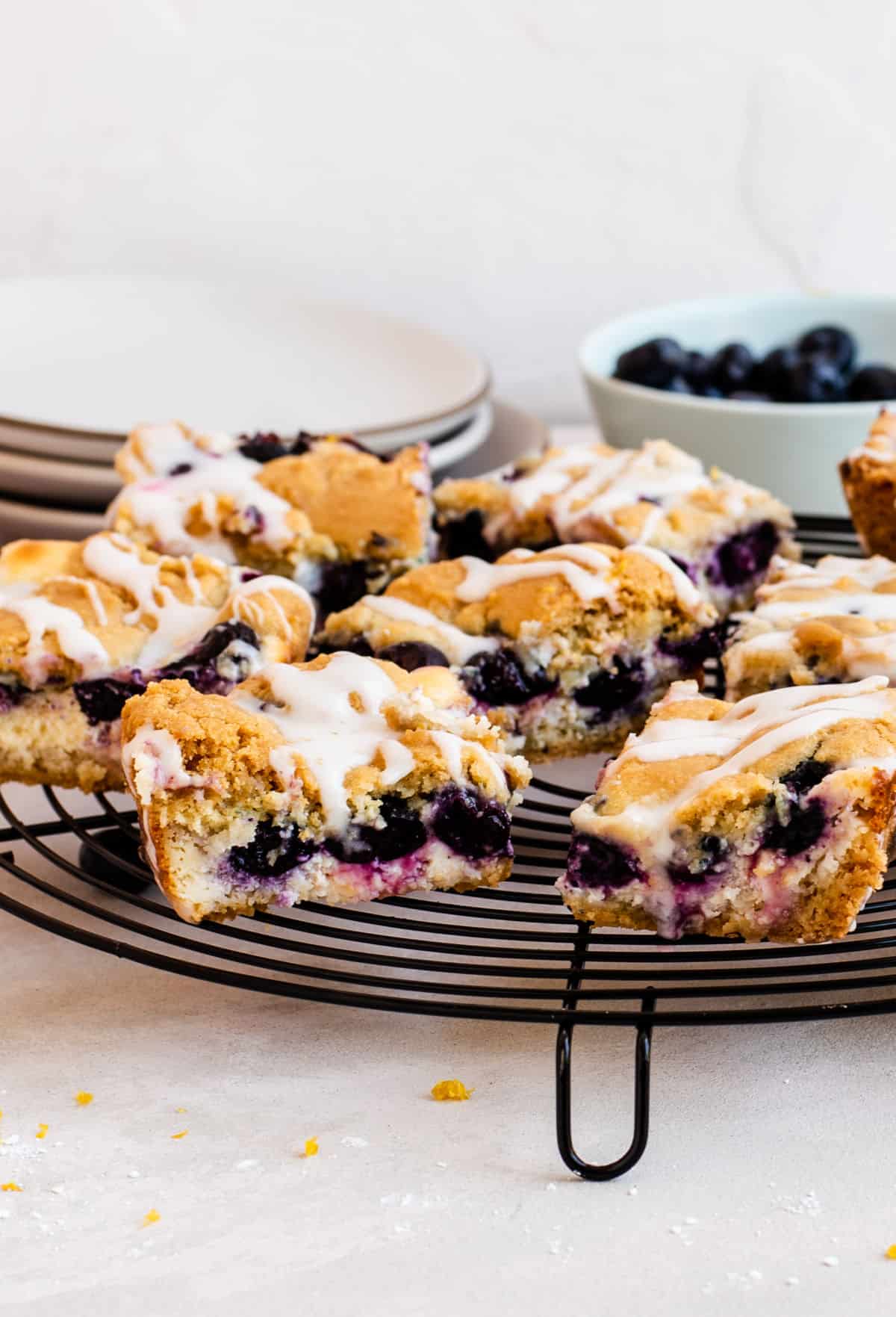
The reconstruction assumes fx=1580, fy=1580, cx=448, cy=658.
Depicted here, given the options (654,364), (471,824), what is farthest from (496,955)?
(654,364)

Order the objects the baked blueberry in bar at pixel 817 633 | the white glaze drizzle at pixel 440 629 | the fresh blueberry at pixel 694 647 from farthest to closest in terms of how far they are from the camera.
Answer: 1. the fresh blueberry at pixel 694 647
2. the white glaze drizzle at pixel 440 629
3. the baked blueberry in bar at pixel 817 633

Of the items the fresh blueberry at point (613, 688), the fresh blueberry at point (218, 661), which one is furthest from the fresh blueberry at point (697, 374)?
the fresh blueberry at point (218, 661)

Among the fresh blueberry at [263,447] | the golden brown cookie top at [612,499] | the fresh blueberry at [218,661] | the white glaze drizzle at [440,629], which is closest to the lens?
the fresh blueberry at [218,661]

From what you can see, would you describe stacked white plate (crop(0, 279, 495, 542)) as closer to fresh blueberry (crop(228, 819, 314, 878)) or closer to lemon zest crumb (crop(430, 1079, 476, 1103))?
fresh blueberry (crop(228, 819, 314, 878))

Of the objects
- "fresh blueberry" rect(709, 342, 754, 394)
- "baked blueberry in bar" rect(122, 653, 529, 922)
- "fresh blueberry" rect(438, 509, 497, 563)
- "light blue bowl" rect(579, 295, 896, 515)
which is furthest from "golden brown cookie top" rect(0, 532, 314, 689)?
"fresh blueberry" rect(709, 342, 754, 394)

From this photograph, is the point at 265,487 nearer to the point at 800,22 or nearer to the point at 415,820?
the point at 415,820

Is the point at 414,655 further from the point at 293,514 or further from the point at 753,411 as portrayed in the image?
the point at 753,411

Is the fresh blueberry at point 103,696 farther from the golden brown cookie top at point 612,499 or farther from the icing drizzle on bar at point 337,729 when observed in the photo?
the golden brown cookie top at point 612,499
